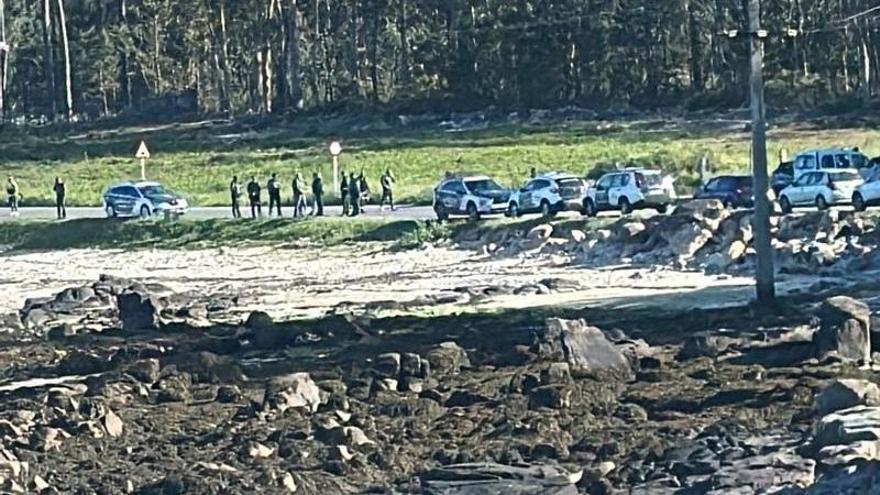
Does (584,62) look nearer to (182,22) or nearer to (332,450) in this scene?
(182,22)

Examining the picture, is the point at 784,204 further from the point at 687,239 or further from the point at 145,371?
the point at 145,371

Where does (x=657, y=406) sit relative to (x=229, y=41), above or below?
below

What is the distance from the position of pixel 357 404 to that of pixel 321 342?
25.8 ft

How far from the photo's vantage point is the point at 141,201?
61.9m

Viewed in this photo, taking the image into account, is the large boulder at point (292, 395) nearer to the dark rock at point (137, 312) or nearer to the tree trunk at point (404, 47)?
the dark rock at point (137, 312)

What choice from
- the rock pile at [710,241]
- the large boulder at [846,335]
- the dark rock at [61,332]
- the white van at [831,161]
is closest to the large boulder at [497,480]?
the large boulder at [846,335]

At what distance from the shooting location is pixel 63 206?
217ft

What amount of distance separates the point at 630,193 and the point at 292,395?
29.5 m

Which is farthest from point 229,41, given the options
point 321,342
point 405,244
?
point 321,342

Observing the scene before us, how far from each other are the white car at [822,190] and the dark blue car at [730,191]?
3.32 ft

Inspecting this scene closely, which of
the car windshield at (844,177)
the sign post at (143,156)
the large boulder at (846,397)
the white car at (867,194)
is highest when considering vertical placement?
the sign post at (143,156)

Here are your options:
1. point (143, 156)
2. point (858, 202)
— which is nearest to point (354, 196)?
point (143, 156)

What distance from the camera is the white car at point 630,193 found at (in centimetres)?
5312

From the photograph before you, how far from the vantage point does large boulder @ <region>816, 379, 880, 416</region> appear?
2059cm
